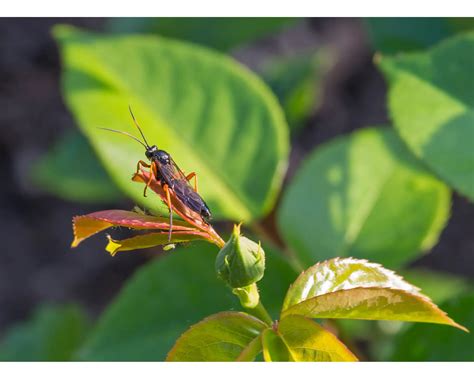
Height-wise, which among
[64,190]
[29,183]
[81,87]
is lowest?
[29,183]

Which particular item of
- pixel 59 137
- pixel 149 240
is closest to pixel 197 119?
pixel 149 240

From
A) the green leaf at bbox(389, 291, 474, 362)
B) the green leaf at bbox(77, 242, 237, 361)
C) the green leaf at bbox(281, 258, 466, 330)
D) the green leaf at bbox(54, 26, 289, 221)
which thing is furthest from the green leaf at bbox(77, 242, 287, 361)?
the green leaf at bbox(281, 258, 466, 330)

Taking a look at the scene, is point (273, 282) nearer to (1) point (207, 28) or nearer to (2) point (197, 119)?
(2) point (197, 119)

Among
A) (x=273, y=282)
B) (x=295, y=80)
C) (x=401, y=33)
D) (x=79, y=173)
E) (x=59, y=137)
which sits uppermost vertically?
(x=401, y=33)

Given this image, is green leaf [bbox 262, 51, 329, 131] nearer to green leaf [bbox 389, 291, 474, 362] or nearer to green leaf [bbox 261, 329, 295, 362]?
green leaf [bbox 389, 291, 474, 362]

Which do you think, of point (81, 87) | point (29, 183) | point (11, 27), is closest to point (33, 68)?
point (11, 27)

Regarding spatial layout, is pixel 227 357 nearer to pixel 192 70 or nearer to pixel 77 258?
pixel 192 70
